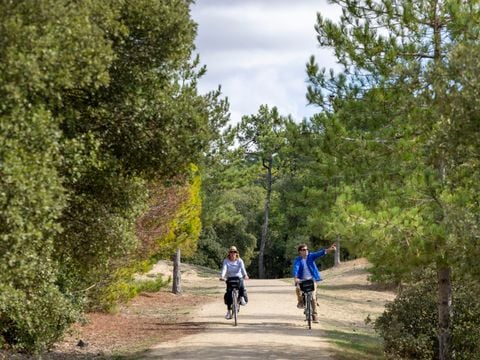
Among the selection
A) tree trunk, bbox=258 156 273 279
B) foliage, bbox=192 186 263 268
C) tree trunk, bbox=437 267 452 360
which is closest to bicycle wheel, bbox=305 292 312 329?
tree trunk, bbox=437 267 452 360

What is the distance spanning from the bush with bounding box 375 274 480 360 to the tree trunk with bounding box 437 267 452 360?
0.15 m

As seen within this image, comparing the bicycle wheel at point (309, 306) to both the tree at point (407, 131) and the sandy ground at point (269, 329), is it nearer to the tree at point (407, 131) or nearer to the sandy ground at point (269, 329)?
the sandy ground at point (269, 329)

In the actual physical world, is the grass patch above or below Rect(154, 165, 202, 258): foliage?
below

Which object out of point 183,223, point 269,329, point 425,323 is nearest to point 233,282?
point 269,329

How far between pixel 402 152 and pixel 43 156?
267 inches

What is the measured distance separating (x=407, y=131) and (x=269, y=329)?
6.65 metres

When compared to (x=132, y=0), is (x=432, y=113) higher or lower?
lower

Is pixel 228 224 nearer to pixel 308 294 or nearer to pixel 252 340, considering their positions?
pixel 308 294

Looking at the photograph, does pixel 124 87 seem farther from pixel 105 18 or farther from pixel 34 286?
pixel 34 286

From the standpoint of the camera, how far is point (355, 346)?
1538cm

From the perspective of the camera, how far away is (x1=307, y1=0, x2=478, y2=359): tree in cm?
796

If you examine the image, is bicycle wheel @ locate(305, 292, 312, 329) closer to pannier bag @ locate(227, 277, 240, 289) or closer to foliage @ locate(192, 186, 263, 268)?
pannier bag @ locate(227, 277, 240, 289)

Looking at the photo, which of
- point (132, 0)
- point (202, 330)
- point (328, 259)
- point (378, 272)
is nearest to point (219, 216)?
point (202, 330)

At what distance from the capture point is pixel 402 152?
1230 cm
